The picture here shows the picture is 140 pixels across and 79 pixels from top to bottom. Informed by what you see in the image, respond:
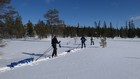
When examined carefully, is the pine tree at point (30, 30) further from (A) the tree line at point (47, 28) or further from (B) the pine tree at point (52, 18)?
(B) the pine tree at point (52, 18)

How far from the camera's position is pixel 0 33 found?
64.3ft

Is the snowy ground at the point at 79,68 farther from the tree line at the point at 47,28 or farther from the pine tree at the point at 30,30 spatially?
the pine tree at the point at 30,30

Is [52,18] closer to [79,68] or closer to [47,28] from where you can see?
[47,28]

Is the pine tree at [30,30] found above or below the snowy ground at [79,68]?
above

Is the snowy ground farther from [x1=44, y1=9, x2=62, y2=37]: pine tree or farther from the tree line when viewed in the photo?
[x1=44, y1=9, x2=62, y2=37]: pine tree

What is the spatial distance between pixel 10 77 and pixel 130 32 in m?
113

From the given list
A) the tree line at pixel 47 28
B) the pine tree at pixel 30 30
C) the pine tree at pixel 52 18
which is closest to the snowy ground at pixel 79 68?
the tree line at pixel 47 28

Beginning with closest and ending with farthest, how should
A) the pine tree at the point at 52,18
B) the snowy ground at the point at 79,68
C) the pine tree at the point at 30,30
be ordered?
the snowy ground at the point at 79,68
the pine tree at the point at 52,18
the pine tree at the point at 30,30

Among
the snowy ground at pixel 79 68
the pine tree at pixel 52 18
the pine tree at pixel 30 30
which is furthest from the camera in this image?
the pine tree at pixel 30 30

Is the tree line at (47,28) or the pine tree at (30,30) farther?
the pine tree at (30,30)

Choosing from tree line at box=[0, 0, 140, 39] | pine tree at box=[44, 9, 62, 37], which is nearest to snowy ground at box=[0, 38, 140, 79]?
tree line at box=[0, 0, 140, 39]

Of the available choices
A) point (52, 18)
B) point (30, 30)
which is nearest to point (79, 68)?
point (52, 18)

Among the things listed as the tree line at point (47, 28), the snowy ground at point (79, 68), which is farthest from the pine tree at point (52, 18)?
the snowy ground at point (79, 68)

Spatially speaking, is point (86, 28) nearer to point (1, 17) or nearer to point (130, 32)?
point (130, 32)
